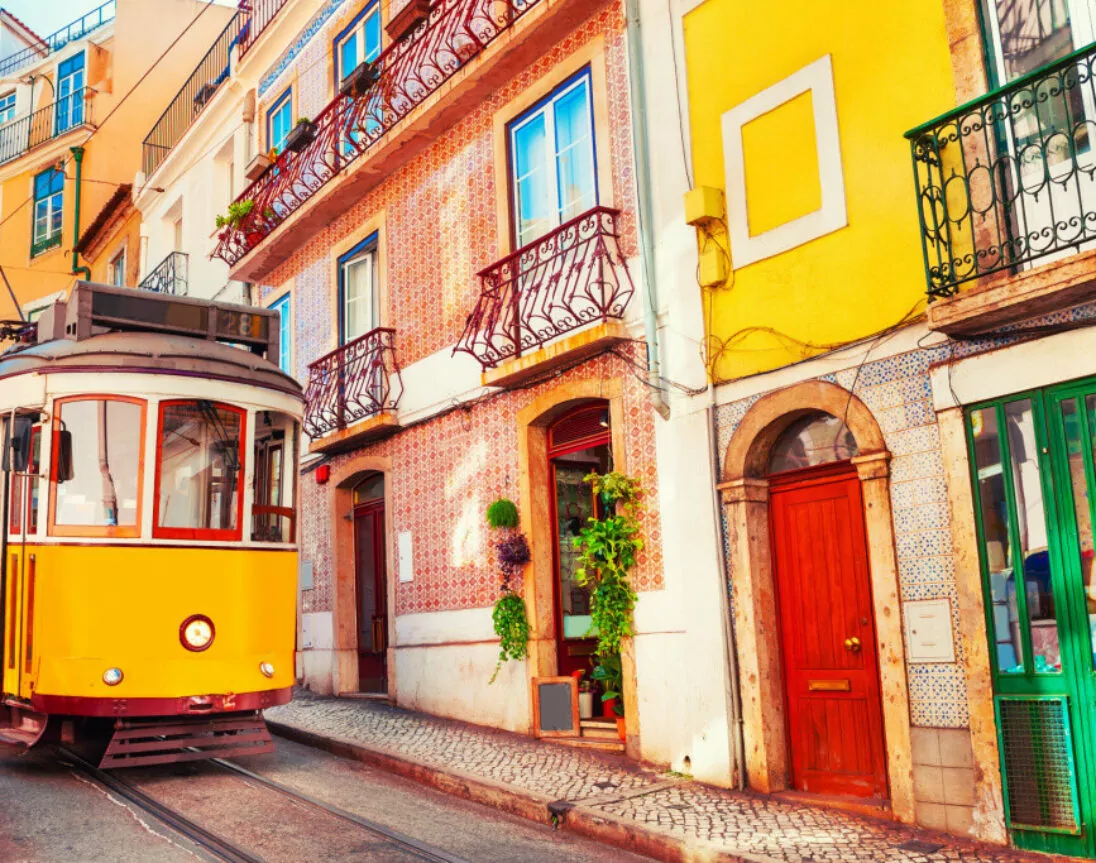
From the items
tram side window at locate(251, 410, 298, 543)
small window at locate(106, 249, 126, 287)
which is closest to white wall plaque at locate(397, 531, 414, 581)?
tram side window at locate(251, 410, 298, 543)

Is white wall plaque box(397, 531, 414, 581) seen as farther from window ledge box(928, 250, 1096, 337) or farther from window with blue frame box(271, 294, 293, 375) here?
window ledge box(928, 250, 1096, 337)

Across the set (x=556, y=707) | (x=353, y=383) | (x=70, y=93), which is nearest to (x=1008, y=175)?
(x=556, y=707)

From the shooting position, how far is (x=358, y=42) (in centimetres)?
1398

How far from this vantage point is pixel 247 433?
8250 mm

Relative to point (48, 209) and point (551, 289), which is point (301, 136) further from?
point (48, 209)

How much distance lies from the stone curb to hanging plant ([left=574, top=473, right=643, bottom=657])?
1703mm

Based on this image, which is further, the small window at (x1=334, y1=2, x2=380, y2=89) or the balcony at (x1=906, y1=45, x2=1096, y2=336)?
the small window at (x1=334, y1=2, x2=380, y2=89)

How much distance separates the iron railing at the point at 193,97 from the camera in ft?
62.7

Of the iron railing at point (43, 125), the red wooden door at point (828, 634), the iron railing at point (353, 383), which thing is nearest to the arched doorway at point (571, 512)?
the red wooden door at point (828, 634)

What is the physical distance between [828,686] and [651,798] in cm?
143

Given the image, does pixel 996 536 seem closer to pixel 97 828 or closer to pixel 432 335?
pixel 97 828

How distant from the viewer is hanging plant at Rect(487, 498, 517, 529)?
34.0 ft

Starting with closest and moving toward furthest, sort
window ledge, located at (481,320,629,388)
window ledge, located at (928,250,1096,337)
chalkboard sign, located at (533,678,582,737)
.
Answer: window ledge, located at (928,250,1096,337) → window ledge, located at (481,320,629,388) → chalkboard sign, located at (533,678,582,737)

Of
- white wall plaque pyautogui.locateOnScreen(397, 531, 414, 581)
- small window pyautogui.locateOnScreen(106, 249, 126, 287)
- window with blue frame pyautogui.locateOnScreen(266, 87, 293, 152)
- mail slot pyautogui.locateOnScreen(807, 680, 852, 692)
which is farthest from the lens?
small window pyautogui.locateOnScreen(106, 249, 126, 287)
